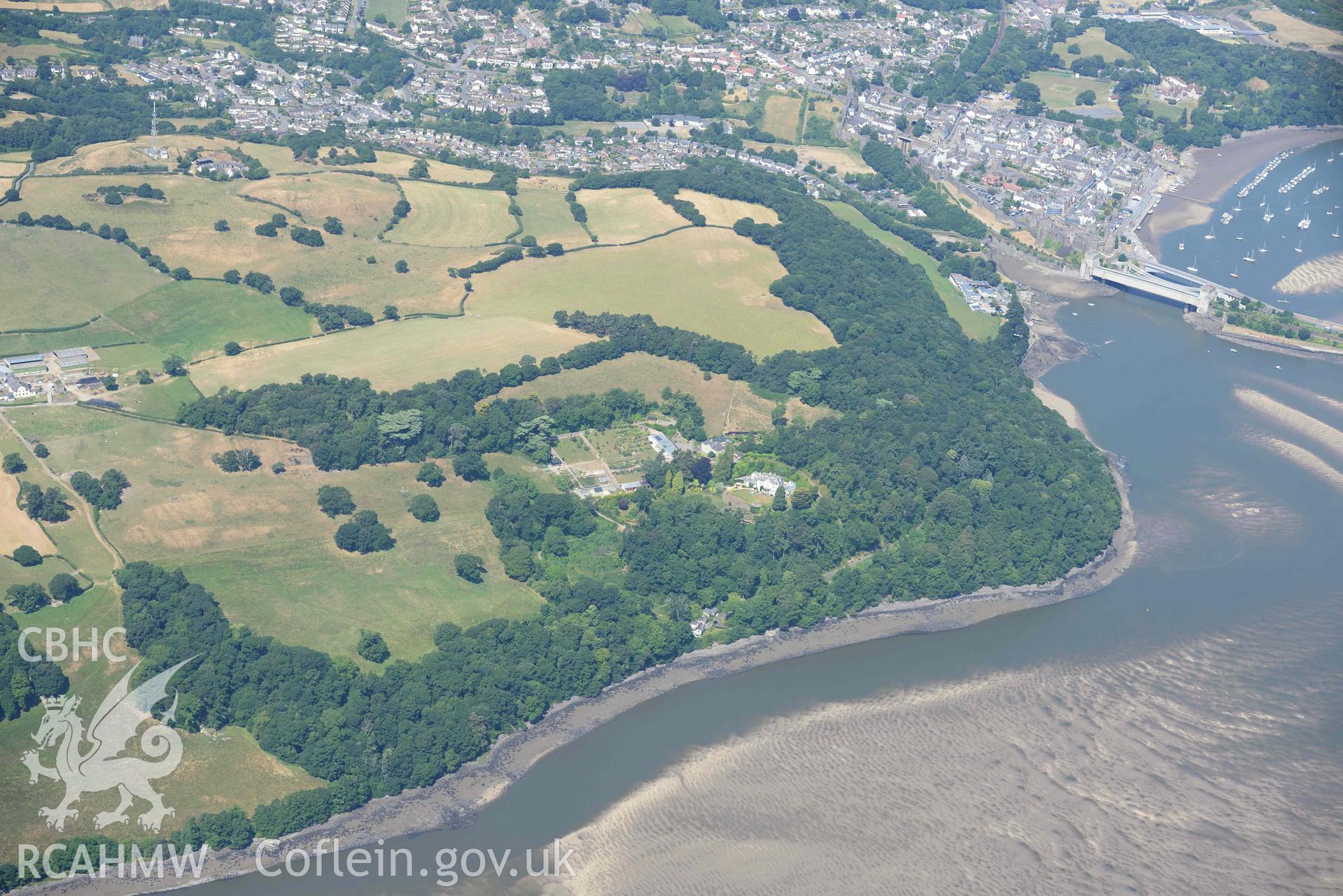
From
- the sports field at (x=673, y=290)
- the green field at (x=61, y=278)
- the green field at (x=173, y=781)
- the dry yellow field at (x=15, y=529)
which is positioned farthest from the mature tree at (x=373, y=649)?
the green field at (x=61, y=278)

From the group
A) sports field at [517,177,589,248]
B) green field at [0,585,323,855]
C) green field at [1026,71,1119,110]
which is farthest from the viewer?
green field at [1026,71,1119,110]

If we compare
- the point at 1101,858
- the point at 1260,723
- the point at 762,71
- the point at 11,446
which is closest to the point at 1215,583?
the point at 1260,723

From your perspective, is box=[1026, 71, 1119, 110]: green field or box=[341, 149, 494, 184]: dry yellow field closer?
box=[341, 149, 494, 184]: dry yellow field

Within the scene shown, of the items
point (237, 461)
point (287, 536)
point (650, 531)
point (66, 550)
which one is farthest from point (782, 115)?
point (66, 550)

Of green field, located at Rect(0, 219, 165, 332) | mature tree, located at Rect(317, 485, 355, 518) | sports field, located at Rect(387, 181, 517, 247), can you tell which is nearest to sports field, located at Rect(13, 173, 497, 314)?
sports field, located at Rect(387, 181, 517, 247)

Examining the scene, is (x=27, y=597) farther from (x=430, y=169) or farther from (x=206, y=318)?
(x=430, y=169)

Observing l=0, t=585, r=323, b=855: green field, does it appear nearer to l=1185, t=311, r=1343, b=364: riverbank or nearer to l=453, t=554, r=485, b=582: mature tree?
l=453, t=554, r=485, b=582: mature tree
